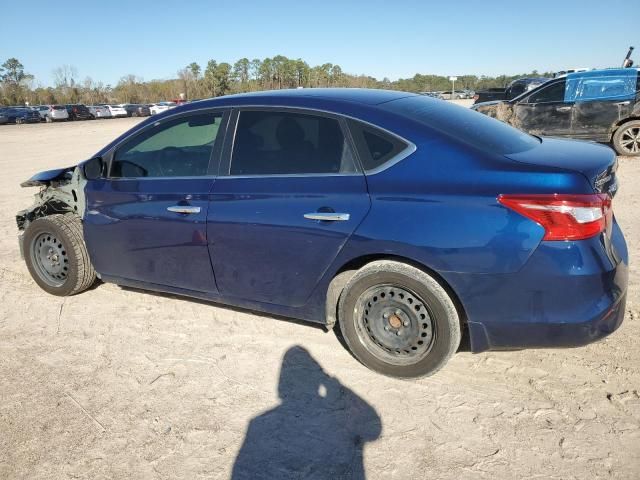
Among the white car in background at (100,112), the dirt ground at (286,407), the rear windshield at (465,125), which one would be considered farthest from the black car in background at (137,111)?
the rear windshield at (465,125)

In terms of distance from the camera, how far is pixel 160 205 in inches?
142

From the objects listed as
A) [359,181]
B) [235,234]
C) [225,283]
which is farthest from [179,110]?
[359,181]

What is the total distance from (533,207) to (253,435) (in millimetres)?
1884

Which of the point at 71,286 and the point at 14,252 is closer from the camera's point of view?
the point at 71,286

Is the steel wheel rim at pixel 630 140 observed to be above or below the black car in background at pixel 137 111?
below

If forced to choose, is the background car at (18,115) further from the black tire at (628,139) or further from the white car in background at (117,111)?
the black tire at (628,139)

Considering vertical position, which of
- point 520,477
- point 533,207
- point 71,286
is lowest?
point 520,477

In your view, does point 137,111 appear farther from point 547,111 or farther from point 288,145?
point 288,145

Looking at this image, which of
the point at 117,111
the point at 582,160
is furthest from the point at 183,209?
the point at 117,111

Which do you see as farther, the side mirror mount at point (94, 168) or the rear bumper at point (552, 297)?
the side mirror mount at point (94, 168)

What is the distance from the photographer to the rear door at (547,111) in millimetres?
10617

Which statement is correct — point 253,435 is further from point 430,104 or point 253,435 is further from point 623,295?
point 430,104

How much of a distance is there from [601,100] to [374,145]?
9463 millimetres

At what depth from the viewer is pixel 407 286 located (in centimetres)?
283
